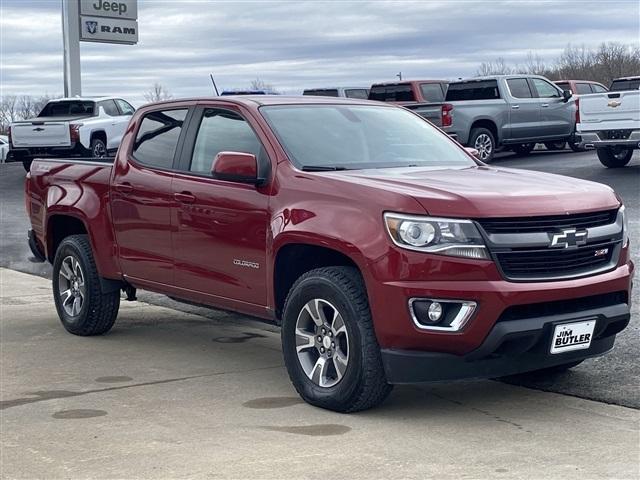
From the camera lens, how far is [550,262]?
5844 mm

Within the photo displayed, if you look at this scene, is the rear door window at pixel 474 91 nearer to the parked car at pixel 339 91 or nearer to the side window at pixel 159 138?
the parked car at pixel 339 91

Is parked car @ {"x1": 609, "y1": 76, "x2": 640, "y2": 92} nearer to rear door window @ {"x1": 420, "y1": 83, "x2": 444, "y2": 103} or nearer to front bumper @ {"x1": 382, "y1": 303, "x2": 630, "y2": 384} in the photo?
rear door window @ {"x1": 420, "y1": 83, "x2": 444, "y2": 103}

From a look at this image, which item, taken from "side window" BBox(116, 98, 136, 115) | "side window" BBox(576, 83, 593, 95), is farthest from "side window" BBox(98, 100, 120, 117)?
"side window" BBox(576, 83, 593, 95)

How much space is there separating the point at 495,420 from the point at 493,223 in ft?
3.56

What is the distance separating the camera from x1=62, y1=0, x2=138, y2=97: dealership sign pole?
34.1m

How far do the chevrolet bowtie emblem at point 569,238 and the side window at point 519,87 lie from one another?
60.3ft

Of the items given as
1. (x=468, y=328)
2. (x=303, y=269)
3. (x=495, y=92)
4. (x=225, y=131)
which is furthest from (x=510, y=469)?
(x=495, y=92)

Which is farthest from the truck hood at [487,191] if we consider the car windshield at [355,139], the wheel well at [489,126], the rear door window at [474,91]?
the rear door window at [474,91]

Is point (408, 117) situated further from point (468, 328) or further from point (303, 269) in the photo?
point (468, 328)

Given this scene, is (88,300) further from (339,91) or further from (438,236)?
(339,91)

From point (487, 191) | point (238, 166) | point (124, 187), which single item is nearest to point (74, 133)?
point (124, 187)

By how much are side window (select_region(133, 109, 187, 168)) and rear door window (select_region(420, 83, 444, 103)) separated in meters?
17.5

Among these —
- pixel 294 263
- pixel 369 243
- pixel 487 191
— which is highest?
pixel 487 191

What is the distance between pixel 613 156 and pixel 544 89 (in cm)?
385
